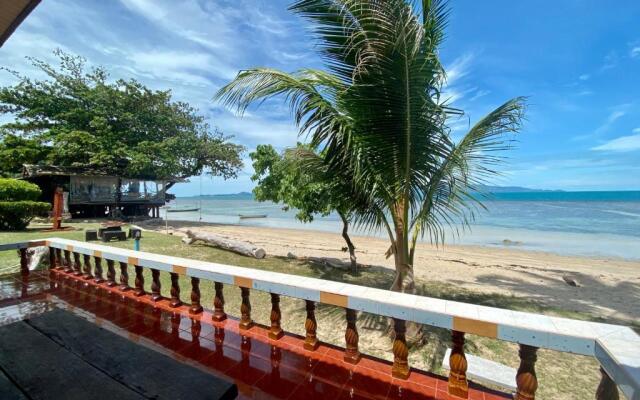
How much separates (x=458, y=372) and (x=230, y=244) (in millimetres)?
9910

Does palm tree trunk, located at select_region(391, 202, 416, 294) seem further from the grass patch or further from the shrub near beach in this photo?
the shrub near beach

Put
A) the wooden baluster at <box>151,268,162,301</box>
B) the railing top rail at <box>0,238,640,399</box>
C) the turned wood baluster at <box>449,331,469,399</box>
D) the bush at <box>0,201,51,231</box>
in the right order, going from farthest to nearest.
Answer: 1. the bush at <box>0,201,51,231</box>
2. the wooden baluster at <box>151,268,162,301</box>
3. the turned wood baluster at <box>449,331,469,399</box>
4. the railing top rail at <box>0,238,640,399</box>

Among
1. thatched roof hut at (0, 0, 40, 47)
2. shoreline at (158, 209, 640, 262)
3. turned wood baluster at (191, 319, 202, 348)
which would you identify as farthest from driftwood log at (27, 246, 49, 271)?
shoreline at (158, 209, 640, 262)

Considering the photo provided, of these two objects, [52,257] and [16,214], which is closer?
[52,257]

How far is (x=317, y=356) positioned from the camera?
85.3 inches

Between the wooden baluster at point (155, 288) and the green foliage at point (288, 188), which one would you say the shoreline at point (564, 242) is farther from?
the wooden baluster at point (155, 288)

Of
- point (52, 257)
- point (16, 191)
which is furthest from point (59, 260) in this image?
point (16, 191)

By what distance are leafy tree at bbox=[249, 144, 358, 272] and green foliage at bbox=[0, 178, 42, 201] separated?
10.9 metres

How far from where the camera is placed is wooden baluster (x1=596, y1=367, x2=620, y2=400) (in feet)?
4.07

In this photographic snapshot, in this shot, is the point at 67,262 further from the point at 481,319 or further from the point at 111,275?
the point at 481,319

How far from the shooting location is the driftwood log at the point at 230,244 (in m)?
10.1

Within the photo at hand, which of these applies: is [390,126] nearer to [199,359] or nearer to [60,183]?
[199,359]

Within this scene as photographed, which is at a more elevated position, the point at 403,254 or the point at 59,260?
the point at 403,254

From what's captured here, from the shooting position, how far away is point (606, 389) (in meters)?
1.26
